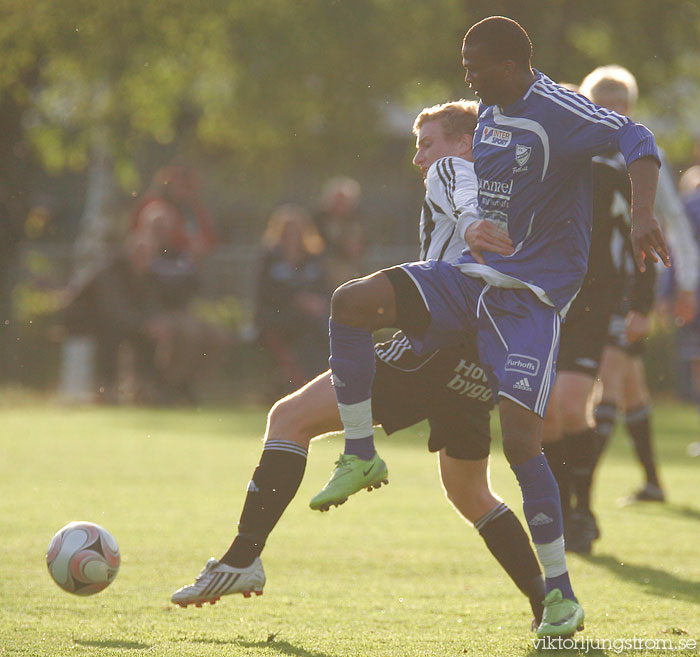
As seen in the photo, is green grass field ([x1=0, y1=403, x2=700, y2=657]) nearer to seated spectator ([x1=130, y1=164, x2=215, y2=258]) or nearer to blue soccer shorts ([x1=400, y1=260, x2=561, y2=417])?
blue soccer shorts ([x1=400, y1=260, x2=561, y2=417])

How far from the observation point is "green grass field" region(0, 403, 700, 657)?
5.00 m

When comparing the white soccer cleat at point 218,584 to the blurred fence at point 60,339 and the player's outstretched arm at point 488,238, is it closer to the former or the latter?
the player's outstretched arm at point 488,238

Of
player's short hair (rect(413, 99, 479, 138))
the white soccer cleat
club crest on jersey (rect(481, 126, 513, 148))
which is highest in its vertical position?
player's short hair (rect(413, 99, 479, 138))

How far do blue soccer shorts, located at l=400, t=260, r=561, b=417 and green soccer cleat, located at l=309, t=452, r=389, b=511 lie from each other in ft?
1.48

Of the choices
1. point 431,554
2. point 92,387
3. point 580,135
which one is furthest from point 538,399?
point 92,387

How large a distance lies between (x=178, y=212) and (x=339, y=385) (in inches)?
517

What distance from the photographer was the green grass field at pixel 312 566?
16.4ft

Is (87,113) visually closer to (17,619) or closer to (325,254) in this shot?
(325,254)

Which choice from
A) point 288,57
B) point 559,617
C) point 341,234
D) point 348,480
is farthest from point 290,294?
point 559,617

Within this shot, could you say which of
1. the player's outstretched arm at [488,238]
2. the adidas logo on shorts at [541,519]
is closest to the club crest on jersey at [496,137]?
the player's outstretched arm at [488,238]

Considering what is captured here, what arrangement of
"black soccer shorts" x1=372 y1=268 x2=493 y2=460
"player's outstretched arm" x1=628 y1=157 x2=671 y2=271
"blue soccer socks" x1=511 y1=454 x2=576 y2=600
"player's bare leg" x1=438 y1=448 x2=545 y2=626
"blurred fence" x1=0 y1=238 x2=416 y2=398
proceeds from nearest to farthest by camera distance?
"player's outstretched arm" x1=628 y1=157 x2=671 y2=271, "blue soccer socks" x1=511 y1=454 x2=576 y2=600, "black soccer shorts" x1=372 y1=268 x2=493 y2=460, "player's bare leg" x1=438 y1=448 x2=545 y2=626, "blurred fence" x1=0 y1=238 x2=416 y2=398

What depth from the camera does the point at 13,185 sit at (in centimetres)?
1961

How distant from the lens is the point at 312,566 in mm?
6711

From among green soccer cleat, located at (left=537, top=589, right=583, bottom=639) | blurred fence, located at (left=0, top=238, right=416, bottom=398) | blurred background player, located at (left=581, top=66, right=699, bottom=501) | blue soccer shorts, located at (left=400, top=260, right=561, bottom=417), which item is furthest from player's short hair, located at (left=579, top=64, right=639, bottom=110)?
blurred fence, located at (left=0, top=238, right=416, bottom=398)
